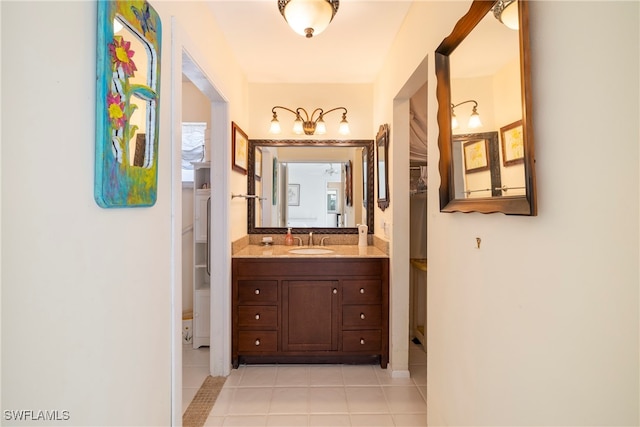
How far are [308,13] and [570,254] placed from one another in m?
1.54

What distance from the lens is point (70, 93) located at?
844 millimetres

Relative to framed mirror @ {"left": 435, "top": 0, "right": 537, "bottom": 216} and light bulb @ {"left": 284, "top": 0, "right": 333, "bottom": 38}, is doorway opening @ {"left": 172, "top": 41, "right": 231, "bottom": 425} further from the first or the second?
framed mirror @ {"left": 435, "top": 0, "right": 537, "bottom": 216}

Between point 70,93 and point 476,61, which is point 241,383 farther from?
point 476,61

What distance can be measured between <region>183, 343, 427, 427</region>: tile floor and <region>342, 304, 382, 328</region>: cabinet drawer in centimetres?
35

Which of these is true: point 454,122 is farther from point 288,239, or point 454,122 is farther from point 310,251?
point 288,239

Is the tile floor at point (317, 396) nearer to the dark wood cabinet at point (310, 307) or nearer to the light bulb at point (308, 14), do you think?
the dark wood cabinet at point (310, 307)

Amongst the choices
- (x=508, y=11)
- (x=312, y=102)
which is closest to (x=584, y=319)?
(x=508, y=11)

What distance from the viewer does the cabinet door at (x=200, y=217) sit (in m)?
2.88

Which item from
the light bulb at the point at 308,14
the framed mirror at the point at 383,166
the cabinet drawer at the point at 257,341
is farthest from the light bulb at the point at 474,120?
the cabinet drawer at the point at 257,341

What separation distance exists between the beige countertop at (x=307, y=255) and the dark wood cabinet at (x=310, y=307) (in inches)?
1.3

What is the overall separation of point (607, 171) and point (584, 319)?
0.31 m

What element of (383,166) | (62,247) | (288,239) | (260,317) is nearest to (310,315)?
(260,317)

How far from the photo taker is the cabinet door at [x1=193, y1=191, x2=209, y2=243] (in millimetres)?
2881

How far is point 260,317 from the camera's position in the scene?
Result: 8.46 ft
